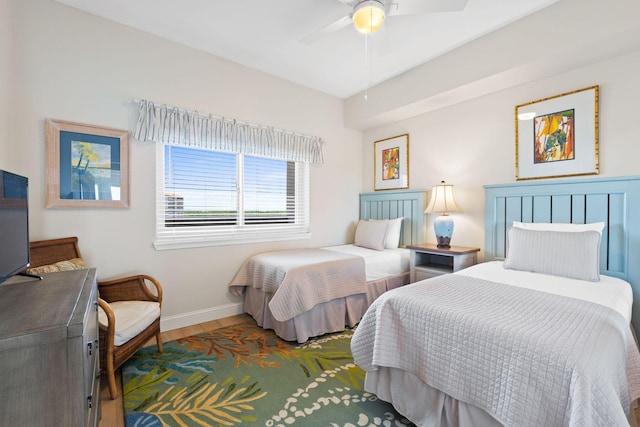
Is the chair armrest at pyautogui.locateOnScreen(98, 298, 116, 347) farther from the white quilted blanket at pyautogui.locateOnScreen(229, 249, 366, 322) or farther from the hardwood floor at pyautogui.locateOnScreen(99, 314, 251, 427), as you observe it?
the white quilted blanket at pyautogui.locateOnScreen(229, 249, 366, 322)

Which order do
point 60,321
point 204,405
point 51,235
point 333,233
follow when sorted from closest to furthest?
point 60,321, point 204,405, point 51,235, point 333,233

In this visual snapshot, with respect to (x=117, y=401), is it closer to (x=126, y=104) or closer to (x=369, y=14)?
(x=126, y=104)

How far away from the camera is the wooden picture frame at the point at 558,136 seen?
2.38 meters

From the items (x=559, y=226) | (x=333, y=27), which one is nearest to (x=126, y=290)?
(x=333, y=27)

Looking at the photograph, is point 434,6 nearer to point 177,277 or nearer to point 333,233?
point 333,233

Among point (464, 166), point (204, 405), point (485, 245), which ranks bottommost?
point (204, 405)

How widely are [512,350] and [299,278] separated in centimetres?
166

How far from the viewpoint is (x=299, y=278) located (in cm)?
248

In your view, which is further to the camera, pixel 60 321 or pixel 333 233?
pixel 333 233

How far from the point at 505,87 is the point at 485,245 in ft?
5.33

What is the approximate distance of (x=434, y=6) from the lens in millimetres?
1829

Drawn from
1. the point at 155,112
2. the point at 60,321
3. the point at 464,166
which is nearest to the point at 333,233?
the point at 464,166

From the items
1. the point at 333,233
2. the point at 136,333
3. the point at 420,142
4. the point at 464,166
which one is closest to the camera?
the point at 136,333

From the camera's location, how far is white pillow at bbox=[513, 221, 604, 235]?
Result: 218 centimetres
